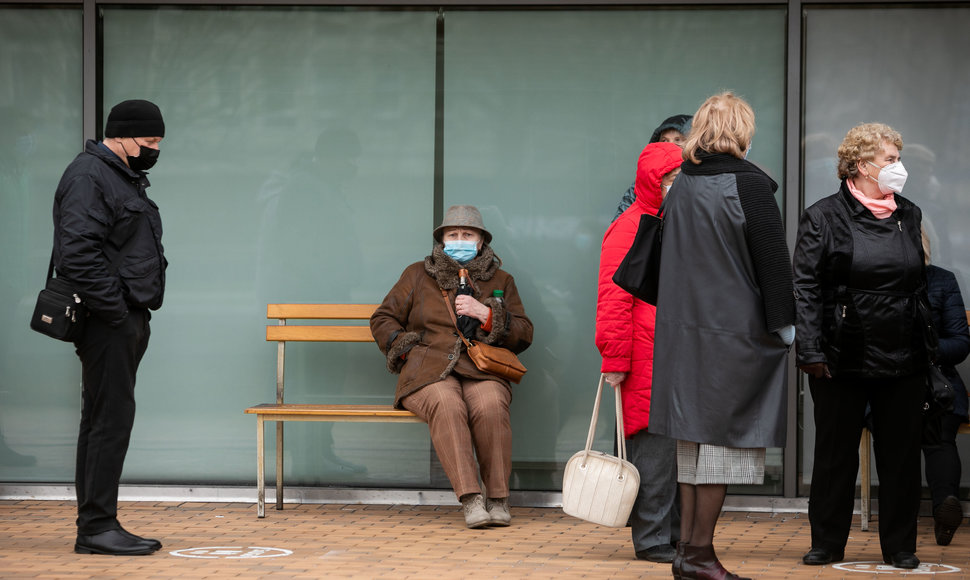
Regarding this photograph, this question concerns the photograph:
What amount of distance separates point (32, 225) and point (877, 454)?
4.92 meters

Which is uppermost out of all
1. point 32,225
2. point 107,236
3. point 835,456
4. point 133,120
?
point 133,120

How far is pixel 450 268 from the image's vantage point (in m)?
6.81

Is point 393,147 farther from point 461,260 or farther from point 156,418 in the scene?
point 156,418

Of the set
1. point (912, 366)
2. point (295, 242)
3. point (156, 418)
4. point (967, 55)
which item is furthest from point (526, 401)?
point (967, 55)

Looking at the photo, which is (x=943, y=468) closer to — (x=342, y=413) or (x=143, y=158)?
(x=342, y=413)

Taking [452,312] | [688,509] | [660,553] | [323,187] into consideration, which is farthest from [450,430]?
[688,509]

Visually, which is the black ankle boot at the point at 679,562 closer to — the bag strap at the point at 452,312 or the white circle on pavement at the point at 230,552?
the white circle on pavement at the point at 230,552

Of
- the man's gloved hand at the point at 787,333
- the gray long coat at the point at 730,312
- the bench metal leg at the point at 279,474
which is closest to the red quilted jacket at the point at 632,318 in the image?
the gray long coat at the point at 730,312

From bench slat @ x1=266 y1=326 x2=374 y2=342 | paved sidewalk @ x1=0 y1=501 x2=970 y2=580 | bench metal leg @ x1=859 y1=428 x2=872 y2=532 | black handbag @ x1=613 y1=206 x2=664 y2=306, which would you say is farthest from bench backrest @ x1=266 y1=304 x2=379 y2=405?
bench metal leg @ x1=859 y1=428 x2=872 y2=532

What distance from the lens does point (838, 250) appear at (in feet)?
17.0

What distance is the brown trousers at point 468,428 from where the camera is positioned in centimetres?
642

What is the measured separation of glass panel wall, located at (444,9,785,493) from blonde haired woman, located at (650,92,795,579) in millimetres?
2551

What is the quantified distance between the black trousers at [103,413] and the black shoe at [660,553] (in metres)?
2.31

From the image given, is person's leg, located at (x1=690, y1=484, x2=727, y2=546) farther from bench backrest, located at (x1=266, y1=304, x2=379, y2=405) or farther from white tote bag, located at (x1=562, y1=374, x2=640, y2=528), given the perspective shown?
bench backrest, located at (x1=266, y1=304, x2=379, y2=405)
